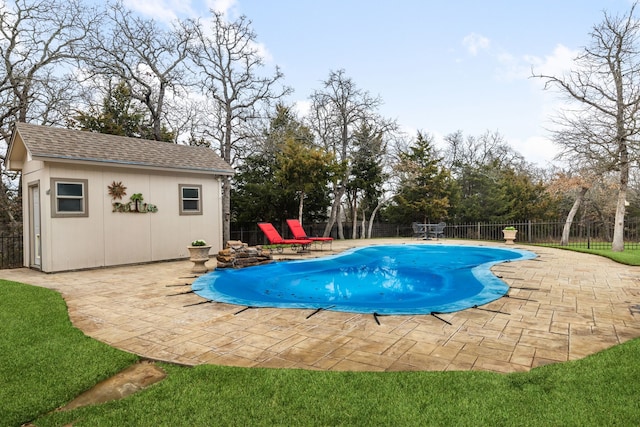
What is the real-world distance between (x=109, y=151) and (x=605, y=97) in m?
16.7

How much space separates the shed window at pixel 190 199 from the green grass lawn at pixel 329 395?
25.3 feet

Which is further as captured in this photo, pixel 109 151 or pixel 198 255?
pixel 109 151

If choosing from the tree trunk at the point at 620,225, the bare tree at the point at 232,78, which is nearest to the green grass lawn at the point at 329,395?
the tree trunk at the point at 620,225

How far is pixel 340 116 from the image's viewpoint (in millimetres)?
20406

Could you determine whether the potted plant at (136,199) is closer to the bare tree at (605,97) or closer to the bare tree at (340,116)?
the bare tree at (340,116)

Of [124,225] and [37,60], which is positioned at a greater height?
[37,60]

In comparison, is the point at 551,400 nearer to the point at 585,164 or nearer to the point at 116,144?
the point at 116,144

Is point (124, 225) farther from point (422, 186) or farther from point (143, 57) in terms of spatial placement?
point (422, 186)

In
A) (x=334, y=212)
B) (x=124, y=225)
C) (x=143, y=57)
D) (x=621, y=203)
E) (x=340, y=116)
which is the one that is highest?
(x=143, y=57)

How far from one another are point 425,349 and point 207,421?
6.79 ft

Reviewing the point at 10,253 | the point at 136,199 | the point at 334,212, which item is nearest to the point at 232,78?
the point at 334,212

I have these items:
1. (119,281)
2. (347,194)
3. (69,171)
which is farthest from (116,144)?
→ (347,194)

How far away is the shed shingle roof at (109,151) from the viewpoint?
8.24 meters

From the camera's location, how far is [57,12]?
14680 mm
